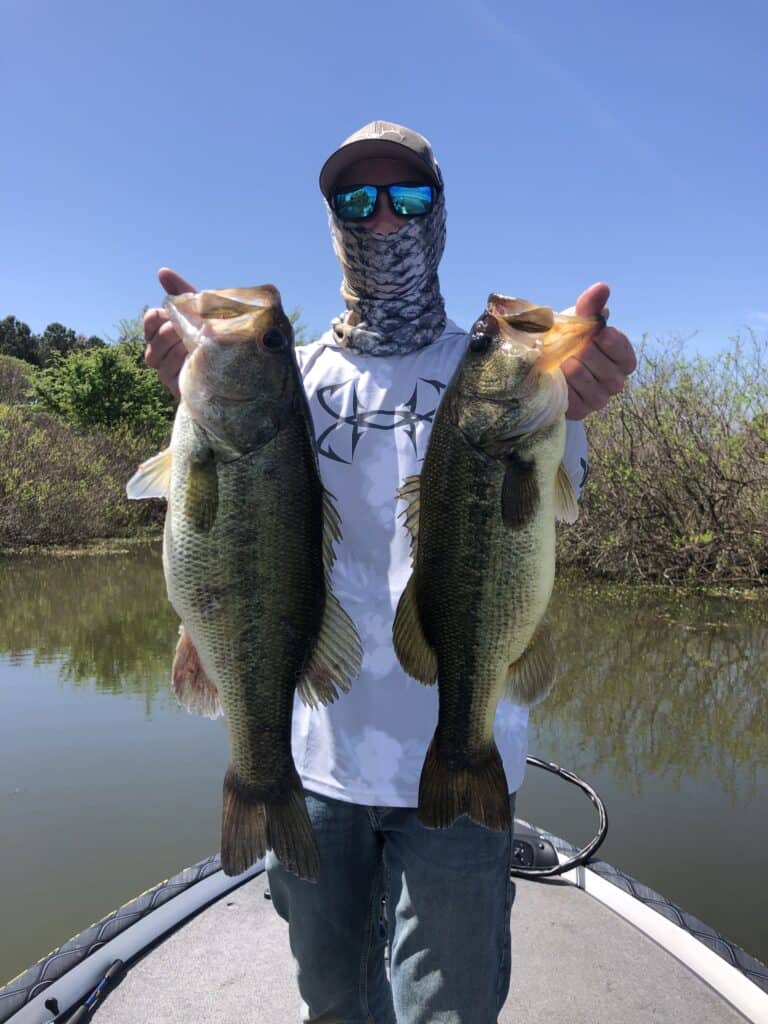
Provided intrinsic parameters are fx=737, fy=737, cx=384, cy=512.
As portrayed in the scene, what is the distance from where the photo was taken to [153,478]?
1.60m

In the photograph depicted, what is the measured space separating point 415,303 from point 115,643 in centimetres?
925

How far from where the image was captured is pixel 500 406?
1.53 meters

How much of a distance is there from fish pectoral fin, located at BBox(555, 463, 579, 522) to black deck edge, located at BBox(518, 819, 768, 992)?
7.99 feet

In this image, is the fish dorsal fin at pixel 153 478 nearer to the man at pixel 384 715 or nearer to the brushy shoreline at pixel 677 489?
the man at pixel 384 715

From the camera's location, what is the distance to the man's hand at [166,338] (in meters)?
1.63

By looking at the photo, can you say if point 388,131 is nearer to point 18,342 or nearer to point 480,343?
point 480,343

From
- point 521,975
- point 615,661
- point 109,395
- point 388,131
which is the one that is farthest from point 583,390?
point 109,395

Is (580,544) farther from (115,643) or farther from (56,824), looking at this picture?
(56,824)

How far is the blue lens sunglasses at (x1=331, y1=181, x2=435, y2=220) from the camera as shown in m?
2.10

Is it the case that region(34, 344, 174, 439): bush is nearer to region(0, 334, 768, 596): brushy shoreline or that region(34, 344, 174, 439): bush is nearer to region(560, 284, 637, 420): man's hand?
region(0, 334, 768, 596): brushy shoreline

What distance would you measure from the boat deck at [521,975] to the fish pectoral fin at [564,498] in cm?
230

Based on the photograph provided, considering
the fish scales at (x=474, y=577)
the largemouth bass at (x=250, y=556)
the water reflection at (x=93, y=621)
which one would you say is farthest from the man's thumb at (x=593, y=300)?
the water reflection at (x=93, y=621)

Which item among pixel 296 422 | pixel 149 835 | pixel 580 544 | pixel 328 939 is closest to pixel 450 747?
pixel 328 939

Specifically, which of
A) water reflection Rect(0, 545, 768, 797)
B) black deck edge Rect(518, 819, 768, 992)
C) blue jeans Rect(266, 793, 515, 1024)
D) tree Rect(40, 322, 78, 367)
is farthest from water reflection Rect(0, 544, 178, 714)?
tree Rect(40, 322, 78, 367)
